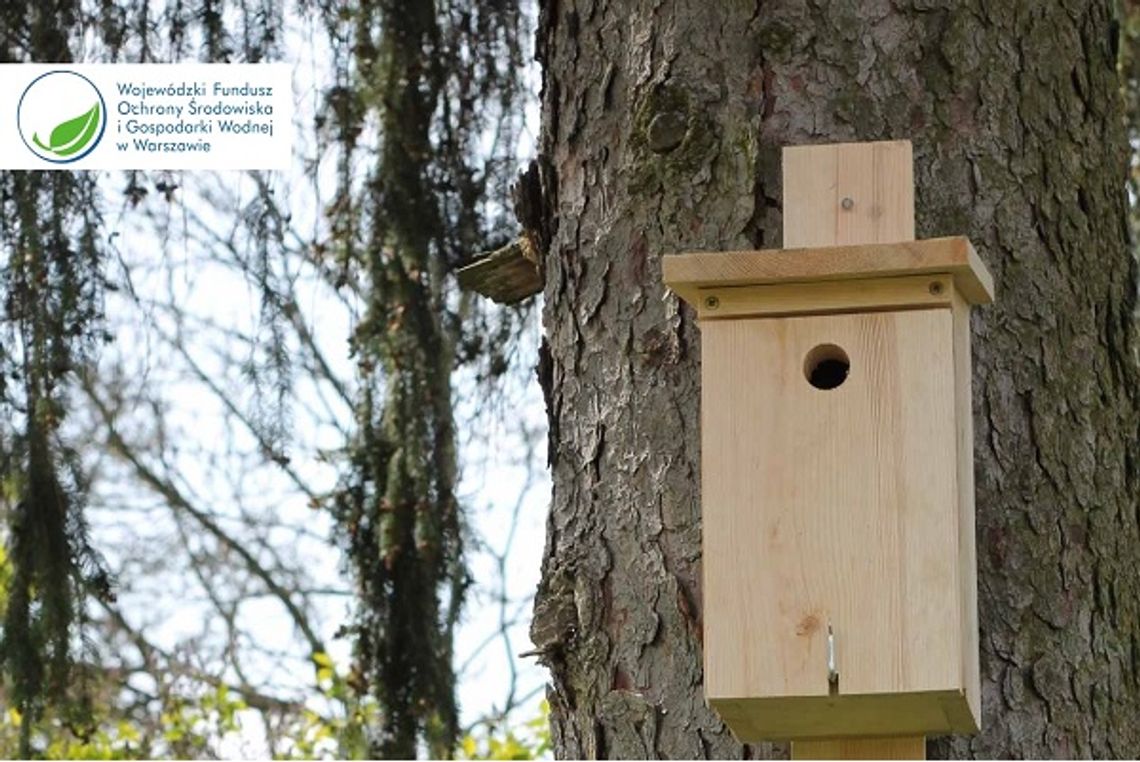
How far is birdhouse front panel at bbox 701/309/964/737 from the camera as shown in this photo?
179cm

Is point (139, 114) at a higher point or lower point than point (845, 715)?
higher

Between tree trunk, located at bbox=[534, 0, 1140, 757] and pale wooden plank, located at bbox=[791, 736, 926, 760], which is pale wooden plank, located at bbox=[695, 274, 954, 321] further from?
pale wooden plank, located at bbox=[791, 736, 926, 760]

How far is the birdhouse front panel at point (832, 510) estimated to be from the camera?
1.79 metres

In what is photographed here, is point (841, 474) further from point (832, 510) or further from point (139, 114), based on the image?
point (139, 114)

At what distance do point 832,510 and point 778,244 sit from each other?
42cm

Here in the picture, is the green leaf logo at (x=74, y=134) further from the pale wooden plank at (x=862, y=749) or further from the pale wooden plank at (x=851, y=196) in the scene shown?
the pale wooden plank at (x=862, y=749)

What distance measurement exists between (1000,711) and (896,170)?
0.54 metres

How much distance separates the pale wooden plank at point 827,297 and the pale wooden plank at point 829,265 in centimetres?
1

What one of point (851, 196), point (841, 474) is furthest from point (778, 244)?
point (841, 474)

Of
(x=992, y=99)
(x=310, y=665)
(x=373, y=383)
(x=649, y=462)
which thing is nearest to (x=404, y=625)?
(x=373, y=383)

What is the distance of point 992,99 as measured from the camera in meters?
2.24

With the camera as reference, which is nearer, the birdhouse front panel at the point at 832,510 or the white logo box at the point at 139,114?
the birdhouse front panel at the point at 832,510

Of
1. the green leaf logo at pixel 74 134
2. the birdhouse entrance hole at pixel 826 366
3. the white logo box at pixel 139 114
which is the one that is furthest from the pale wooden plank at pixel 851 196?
the green leaf logo at pixel 74 134

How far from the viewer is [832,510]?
1836 millimetres
